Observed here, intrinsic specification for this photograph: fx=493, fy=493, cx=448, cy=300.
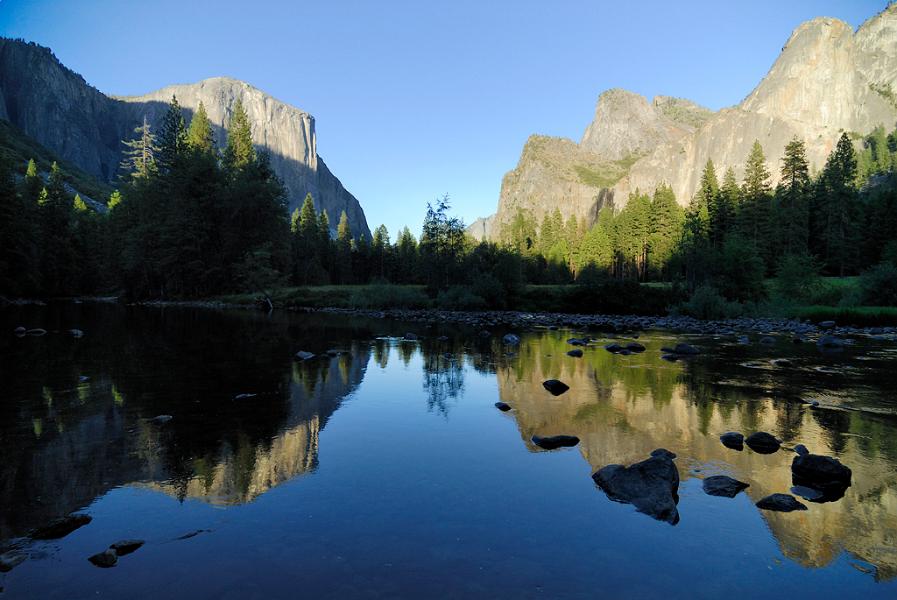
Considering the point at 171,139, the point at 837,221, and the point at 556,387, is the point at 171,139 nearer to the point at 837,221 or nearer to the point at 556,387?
the point at 556,387

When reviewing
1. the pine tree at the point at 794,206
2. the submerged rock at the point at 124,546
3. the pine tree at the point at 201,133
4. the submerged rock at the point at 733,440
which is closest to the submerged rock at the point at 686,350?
the submerged rock at the point at 733,440

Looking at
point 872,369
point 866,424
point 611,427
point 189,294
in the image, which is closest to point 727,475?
point 611,427

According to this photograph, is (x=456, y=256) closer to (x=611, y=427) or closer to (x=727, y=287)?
(x=727, y=287)

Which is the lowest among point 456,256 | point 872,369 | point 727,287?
point 872,369

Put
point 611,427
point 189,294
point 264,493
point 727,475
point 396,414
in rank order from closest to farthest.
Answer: point 264,493
point 727,475
point 611,427
point 396,414
point 189,294

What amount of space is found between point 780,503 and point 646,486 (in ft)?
6.11

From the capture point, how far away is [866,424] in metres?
11.6

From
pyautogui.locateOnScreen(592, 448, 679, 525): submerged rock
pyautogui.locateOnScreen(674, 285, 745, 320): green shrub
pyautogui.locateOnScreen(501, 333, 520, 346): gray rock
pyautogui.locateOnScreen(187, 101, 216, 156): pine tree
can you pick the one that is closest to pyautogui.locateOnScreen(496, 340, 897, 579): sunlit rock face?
pyautogui.locateOnScreen(592, 448, 679, 525): submerged rock

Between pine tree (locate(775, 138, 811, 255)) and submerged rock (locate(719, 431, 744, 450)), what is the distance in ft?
223

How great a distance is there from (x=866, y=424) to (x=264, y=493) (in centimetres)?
1330

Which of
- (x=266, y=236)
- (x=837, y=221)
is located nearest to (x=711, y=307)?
(x=837, y=221)

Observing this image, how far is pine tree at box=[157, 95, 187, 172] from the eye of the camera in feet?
213

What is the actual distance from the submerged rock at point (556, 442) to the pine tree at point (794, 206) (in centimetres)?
7001

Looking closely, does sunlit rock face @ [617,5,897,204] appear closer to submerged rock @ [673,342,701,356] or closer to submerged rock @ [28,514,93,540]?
submerged rock @ [673,342,701,356]
